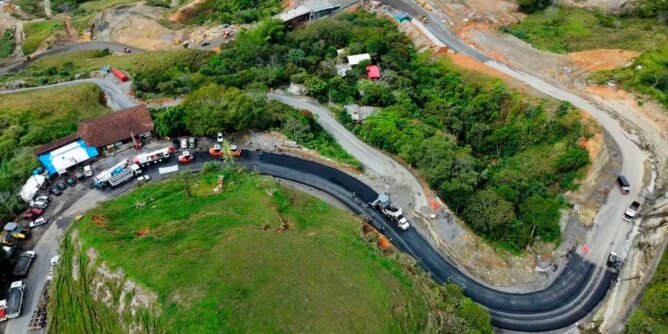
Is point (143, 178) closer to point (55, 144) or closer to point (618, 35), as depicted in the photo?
point (55, 144)

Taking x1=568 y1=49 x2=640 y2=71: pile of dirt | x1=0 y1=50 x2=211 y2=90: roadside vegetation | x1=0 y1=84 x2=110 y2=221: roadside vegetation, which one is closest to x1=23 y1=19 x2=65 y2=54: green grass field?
x1=0 y1=50 x2=211 y2=90: roadside vegetation

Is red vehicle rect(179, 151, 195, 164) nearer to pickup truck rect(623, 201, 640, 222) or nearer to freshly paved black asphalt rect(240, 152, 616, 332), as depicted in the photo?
freshly paved black asphalt rect(240, 152, 616, 332)

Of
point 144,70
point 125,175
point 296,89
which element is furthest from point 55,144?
point 296,89

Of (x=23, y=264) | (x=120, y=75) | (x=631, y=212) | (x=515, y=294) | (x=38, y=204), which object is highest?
(x=120, y=75)

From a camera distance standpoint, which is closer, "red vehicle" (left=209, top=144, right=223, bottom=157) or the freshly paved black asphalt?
the freshly paved black asphalt

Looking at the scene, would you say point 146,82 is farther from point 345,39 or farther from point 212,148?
point 345,39

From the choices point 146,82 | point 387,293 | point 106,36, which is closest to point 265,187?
point 387,293
